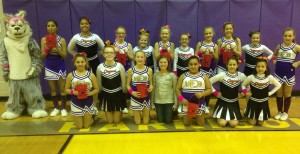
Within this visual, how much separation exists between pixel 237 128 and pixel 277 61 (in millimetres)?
1255

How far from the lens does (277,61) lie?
4.02 metres

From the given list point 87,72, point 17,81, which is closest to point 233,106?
point 87,72

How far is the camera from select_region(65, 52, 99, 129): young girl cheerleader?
3.55 metres

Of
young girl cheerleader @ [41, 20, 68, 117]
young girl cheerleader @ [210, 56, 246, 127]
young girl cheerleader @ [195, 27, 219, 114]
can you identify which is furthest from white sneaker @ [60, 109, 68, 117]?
young girl cheerleader @ [210, 56, 246, 127]

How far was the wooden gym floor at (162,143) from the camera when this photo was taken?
2996 mm

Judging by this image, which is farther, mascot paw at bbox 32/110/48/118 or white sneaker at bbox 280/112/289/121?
mascot paw at bbox 32/110/48/118

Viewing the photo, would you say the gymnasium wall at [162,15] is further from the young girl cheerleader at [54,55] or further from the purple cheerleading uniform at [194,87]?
the purple cheerleading uniform at [194,87]

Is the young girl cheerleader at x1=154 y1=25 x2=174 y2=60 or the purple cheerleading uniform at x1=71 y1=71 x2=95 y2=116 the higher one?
the young girl cheerleader at x1=154 y1=25 x2=174 y2=60

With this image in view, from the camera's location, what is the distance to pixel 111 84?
3.75 meters

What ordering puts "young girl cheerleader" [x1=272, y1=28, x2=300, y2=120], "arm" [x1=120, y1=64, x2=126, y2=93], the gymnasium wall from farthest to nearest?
the gymnasium wall < "young girl cheerleader" [x1=272, y1=28, x2=300, y2=120] < "arm" [x1=120, y1=64, x2=126, y2=93]

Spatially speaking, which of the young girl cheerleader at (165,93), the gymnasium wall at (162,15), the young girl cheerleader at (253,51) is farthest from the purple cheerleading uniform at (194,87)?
the gymnasium wall at (162,15)

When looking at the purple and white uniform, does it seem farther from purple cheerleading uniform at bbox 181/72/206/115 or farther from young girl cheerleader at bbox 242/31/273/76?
young girl cheerleader at bbox 242/31/273/76

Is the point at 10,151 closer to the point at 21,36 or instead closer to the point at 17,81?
the point at 17,81

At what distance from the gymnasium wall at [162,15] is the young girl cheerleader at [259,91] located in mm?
1543
